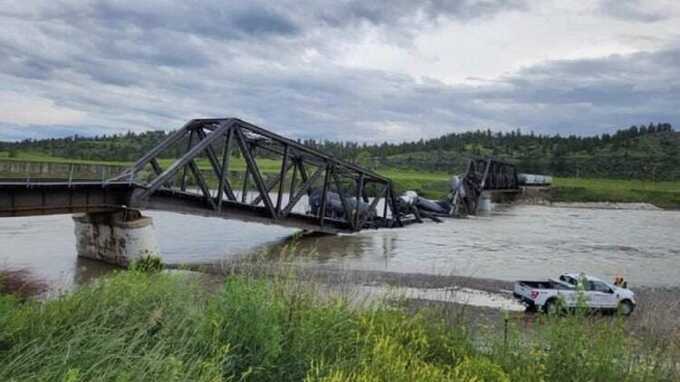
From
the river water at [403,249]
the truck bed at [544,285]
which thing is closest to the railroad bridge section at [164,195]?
the river water at [403,249]

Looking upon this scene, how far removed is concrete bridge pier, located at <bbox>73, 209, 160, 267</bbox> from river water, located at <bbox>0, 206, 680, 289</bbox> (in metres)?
0.84

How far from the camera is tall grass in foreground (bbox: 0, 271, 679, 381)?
19.2ft

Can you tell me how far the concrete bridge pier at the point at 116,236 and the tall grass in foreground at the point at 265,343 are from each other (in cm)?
1900

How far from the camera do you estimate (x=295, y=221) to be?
135 feet

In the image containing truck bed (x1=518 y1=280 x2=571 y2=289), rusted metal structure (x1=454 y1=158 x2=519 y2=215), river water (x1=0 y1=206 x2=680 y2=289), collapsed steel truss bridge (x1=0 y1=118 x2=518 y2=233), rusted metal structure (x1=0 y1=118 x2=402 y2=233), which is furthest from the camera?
rusted metal structure (x1=454 y1=158 x2=519 y2=215)

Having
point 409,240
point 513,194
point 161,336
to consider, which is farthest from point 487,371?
point 513,194

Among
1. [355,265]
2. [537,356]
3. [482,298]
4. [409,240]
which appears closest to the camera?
[537,356]

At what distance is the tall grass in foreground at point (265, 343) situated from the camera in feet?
19.2

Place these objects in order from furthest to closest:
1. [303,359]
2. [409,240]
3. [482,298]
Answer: [409,240] < [482,298] < [303,359]

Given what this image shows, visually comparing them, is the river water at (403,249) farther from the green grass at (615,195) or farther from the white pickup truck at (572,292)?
the green grass at (615,195)

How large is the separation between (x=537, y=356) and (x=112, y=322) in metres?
5.85

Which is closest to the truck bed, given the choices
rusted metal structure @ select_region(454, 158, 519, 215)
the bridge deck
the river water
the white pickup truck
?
the white pickup truck

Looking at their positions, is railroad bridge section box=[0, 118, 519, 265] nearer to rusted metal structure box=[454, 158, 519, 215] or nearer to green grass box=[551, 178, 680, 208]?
rusted metal structure box=[454, 158, 519, 215]

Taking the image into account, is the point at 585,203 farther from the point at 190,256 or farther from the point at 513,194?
the point at 190,256
